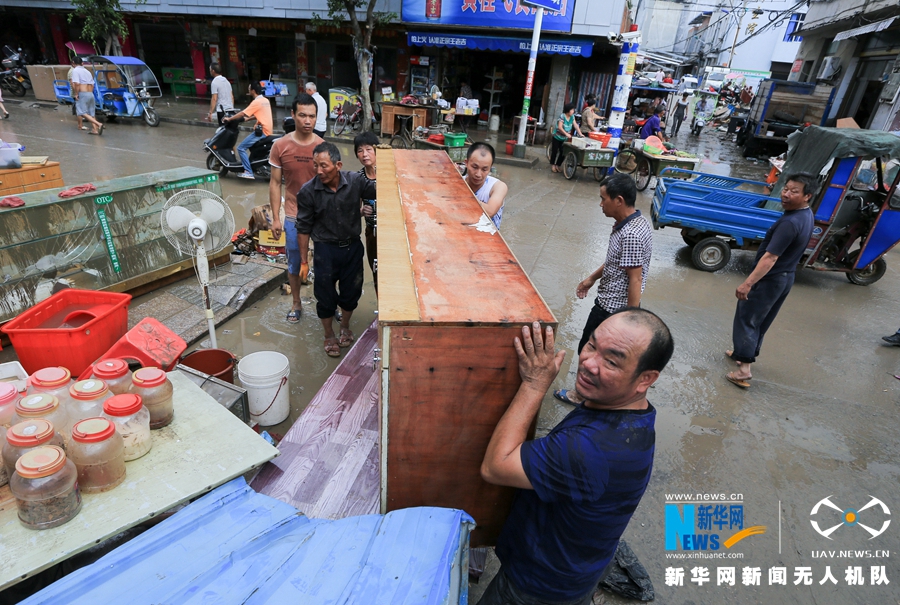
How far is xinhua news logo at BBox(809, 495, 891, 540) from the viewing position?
9.64ft

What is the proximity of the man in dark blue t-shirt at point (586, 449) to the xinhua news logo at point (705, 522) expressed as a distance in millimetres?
1585

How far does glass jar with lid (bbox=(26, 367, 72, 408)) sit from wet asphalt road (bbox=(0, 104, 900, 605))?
5.13 feet

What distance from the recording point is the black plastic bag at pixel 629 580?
2.42 metres

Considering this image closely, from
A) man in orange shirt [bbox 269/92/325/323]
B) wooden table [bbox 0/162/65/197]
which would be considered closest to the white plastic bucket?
man in orange shirt [bbox 269/92/325/323]

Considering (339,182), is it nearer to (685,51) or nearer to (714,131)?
(714,131)

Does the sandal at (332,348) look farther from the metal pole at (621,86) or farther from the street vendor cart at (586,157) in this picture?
the metal pole at (621,86)

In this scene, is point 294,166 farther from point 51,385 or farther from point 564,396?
point 564,396

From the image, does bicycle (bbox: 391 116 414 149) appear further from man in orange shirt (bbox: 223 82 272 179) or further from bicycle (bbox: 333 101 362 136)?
man in orange shirt (bbox: 223 82 272 179)

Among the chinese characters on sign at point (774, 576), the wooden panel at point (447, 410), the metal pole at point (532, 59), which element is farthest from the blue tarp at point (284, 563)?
the metal pole at point (532, 59)

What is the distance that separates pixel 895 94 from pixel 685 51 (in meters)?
34.8

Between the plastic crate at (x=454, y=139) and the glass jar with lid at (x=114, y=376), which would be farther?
the plastic crate at (x=454, y=139)

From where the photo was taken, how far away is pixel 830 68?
52.6 ft

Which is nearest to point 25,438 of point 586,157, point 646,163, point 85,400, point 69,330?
point 85,400

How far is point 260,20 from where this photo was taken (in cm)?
1756
